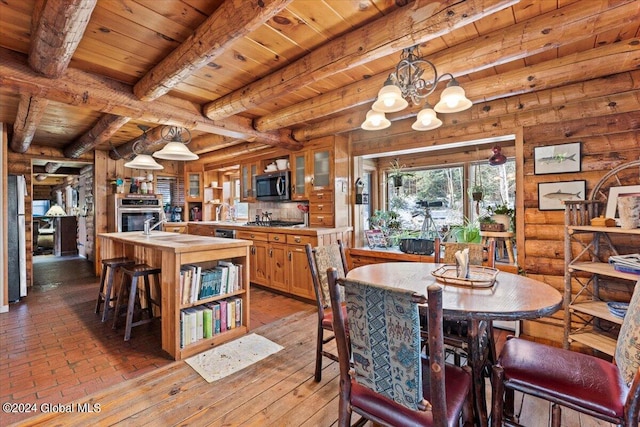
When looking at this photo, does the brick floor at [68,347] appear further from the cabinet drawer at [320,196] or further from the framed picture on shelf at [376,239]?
the cabinet drawer at [320,196]

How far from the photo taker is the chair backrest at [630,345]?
48.1 inches

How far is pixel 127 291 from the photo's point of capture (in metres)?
3.50

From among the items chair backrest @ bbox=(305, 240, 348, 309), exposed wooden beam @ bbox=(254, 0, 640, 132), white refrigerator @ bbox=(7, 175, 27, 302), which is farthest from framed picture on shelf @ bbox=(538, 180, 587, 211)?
white refrigerator @ bbox=(7, 175, 27, 302)

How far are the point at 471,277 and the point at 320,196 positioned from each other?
2.63m

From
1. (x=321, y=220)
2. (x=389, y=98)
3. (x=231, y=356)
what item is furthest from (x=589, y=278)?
Result: (x=231, y=356)

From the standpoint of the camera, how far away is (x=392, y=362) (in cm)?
114

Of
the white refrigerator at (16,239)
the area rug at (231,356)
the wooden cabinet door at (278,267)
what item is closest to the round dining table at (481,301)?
the area rug at (231,356)

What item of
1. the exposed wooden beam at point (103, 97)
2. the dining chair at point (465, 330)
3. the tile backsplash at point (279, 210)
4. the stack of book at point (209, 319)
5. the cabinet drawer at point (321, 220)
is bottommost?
the stack of book at point (209, 319)

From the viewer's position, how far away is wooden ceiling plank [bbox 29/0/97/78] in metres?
1.48

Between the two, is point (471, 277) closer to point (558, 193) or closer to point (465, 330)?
point (465, 330)

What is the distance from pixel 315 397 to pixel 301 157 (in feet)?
10.9

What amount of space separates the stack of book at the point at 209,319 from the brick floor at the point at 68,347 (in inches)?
10.3

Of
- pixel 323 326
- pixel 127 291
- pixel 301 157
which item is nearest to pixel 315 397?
pixel 323 326

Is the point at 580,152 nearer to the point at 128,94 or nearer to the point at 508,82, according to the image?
the point at 508,82
